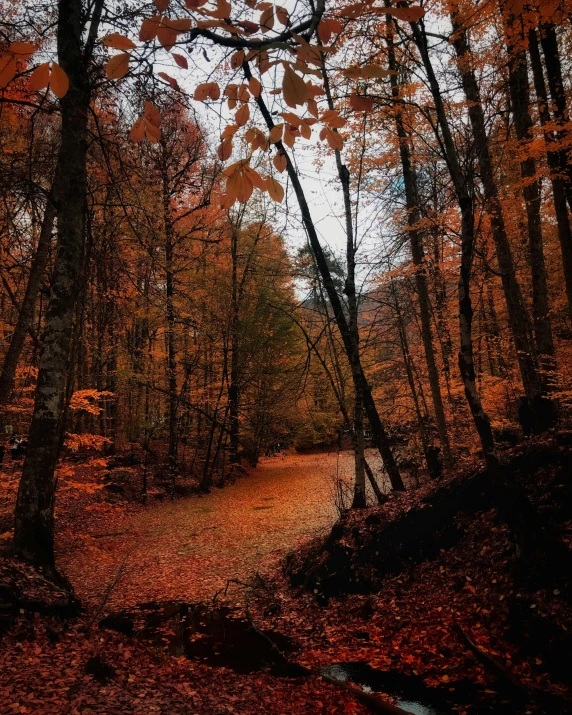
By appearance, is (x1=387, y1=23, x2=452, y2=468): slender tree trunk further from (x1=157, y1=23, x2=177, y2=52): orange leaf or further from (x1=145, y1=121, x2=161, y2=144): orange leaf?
(x1=157, y1=23, x2=177, y2=52): orange leaf

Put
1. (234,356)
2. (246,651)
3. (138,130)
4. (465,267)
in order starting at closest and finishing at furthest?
(138,130), (465,267), (246,651), (234,356)

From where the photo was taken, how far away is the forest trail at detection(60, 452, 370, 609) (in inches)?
271

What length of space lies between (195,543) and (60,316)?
20.5 feet

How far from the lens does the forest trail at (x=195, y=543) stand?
6871 millimetres

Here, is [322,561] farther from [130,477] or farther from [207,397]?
[207,397]

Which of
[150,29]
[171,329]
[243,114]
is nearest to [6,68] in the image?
[150,29]

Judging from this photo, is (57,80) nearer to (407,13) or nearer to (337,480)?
(407,13)

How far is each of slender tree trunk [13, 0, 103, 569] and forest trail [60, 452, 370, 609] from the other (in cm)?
Answer: 165

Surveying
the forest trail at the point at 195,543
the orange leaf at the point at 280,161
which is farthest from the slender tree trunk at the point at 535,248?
the orange leaf at the point at 280,161

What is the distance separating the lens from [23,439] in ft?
30.9

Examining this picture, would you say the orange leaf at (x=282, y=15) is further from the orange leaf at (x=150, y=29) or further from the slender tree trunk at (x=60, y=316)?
the slender tree trunk at (x=60, y=316)

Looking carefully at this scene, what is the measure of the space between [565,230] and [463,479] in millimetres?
4263

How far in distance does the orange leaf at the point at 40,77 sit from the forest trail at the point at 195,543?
259 inches

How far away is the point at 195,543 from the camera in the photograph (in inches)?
367
